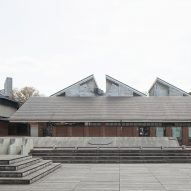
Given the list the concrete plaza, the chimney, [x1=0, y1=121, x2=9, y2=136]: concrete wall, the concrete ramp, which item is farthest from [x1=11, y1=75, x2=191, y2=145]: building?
the concrete plaza

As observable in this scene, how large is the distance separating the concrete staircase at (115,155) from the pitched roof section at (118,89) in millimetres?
22967

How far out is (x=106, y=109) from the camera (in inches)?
1695

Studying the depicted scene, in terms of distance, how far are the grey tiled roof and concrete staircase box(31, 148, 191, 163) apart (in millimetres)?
14930


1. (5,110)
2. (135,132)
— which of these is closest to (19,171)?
(135,132)

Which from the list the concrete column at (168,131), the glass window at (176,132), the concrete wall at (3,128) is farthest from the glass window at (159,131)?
the concrete wall at (3,128)

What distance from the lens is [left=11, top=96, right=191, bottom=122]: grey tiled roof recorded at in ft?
133

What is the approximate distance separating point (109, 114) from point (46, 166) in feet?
75.7

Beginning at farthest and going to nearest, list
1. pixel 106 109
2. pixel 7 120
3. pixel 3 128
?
pixel 3 128 → pixel 7 120 → pixel 106 109

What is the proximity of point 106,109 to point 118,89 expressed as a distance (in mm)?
5933

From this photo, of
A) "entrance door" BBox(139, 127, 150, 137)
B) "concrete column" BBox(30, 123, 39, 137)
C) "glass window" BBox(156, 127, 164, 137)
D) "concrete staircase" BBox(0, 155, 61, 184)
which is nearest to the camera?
"concrete staircase" BBox(0, 155, 61, 184)

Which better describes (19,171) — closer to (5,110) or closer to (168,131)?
(168,131)

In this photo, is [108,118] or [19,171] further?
[108,118]

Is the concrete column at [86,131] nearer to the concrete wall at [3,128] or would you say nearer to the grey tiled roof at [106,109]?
the grey tiled roof at [106,109]

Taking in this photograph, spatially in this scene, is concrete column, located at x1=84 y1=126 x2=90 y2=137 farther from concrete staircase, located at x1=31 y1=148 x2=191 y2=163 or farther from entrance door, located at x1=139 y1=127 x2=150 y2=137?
concrete staircase, located at x1=31 y1=148 x2=191 y2=163
